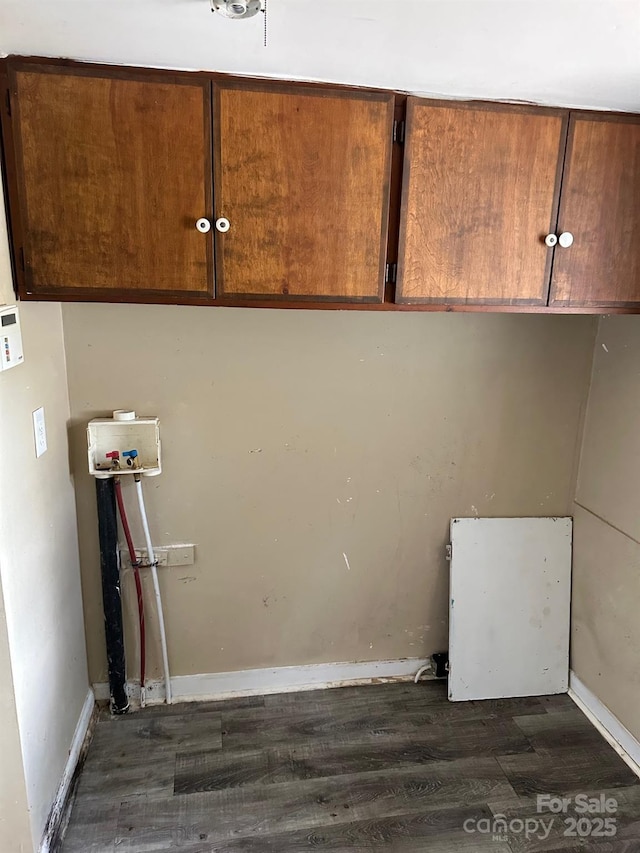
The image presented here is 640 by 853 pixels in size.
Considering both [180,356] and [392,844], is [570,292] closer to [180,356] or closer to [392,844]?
[180,356]

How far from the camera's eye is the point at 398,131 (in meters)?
1.62

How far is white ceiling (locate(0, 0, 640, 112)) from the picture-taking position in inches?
47.2

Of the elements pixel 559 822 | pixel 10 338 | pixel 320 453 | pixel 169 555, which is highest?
pixel 10 338

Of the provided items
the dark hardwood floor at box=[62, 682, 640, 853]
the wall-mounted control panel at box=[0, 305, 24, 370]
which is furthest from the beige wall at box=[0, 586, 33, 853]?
the wall-mounted control panel at box=[0, 305, 24, 370]

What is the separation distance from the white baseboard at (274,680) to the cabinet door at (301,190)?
1608 mm

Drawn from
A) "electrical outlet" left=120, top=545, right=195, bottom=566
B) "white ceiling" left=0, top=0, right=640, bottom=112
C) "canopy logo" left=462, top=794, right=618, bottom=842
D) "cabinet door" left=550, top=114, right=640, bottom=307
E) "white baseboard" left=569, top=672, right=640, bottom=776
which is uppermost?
"white ceiling" left=0, top=0, right=640, bottom=112

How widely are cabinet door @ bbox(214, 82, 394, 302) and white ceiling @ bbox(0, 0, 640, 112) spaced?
8 cm

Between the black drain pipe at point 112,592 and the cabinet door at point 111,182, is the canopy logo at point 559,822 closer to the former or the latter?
the black drain pipe at point 112,592

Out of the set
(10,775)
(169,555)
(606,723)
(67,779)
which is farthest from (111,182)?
(606,723)

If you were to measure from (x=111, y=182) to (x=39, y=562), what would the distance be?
1122 millimetres

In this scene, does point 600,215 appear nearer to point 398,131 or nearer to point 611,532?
point 398,131

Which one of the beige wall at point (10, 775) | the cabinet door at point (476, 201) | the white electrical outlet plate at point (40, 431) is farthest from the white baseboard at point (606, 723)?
the white electrical outlet plate at point (40, 431)

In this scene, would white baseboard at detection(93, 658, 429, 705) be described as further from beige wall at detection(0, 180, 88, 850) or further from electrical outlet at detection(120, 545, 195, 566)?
electrical outlet at detection(120, 545, 195, 566)

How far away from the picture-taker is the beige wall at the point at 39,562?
154 cm
